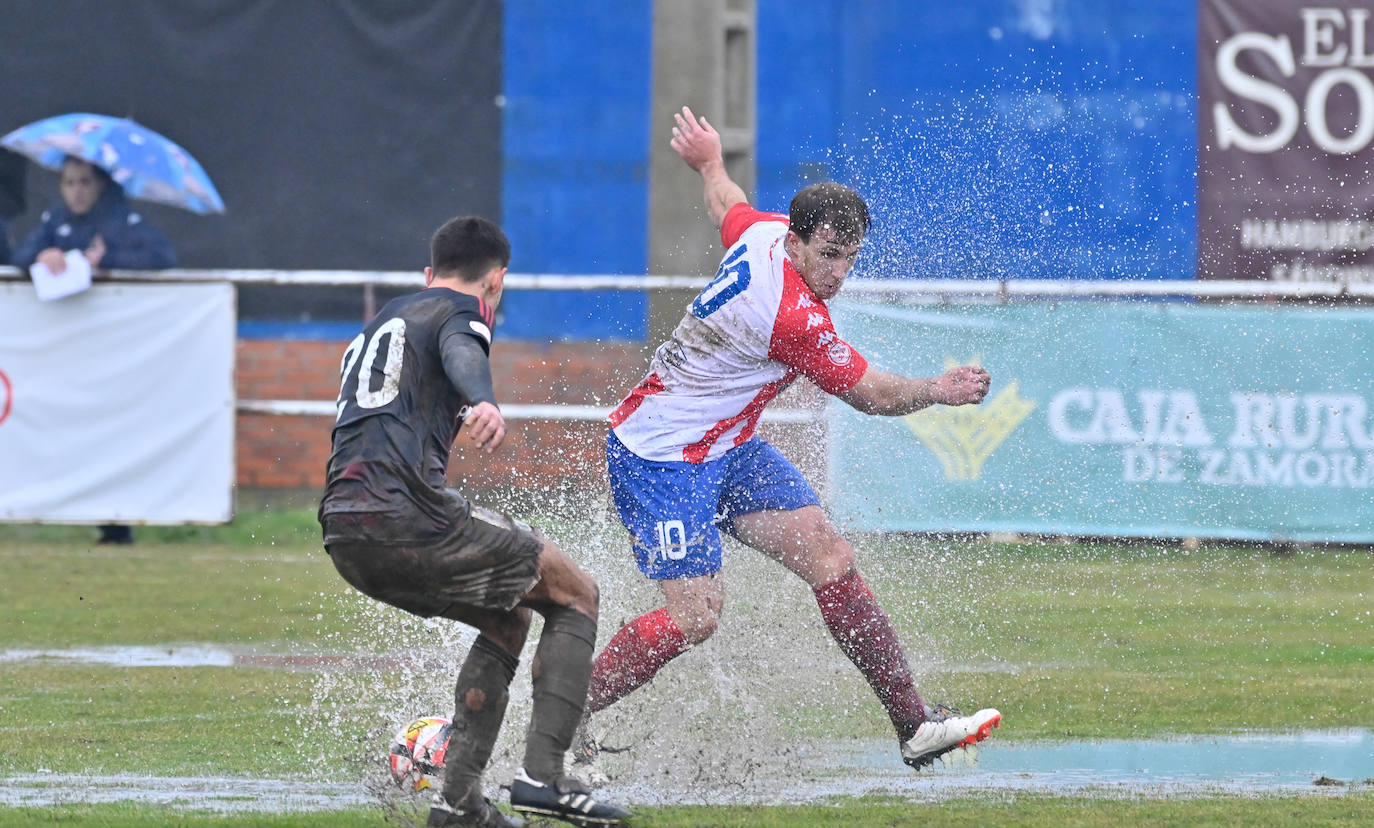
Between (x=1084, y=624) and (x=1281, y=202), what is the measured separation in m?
7.01

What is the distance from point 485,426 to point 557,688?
978 millimetres

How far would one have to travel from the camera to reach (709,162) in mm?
7965

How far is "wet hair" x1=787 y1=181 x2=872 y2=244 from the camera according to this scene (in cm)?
697

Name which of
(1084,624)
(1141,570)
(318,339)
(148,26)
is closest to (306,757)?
(1084,624)

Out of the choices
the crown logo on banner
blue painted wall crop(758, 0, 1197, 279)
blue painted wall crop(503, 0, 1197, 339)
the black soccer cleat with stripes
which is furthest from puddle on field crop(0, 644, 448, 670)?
blue painted wall crop(758, 0, 1197, 279)

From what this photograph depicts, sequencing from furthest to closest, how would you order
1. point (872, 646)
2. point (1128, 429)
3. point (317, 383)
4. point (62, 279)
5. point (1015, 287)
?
point (317, 383)
point (62, 279)
point (1015, 287)
point (1128, 429)
point (872, 646)

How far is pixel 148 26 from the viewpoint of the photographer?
677 inches

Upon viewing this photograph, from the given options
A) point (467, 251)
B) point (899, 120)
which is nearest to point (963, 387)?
point (467, 251)

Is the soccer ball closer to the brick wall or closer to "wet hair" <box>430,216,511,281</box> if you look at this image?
"wet hair" <box>430,216,511,281</box>

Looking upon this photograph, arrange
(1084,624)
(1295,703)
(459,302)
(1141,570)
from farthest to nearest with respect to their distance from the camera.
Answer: (1141,570)
(1084,624)
(1295,703)
(459,302)

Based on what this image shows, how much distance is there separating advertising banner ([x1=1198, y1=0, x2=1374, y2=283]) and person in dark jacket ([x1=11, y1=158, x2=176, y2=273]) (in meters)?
8.09

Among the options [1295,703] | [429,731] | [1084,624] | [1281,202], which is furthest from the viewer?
[1281,202]

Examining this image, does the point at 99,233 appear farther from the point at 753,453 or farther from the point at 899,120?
the point at 753,453

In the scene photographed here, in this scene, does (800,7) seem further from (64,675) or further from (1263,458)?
(64,675)
